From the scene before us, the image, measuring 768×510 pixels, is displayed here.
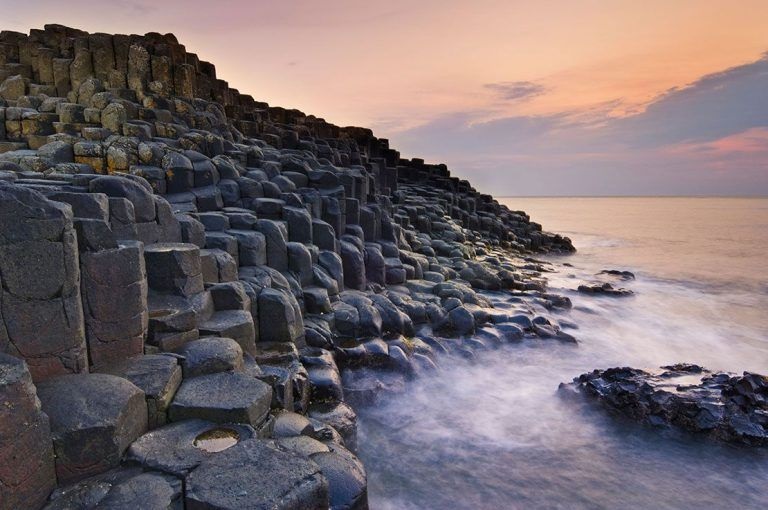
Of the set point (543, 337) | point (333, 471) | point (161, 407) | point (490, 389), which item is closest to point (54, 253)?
point (161, 407)

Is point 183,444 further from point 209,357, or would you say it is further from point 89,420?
point 209,357

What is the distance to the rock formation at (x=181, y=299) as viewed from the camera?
370 centimetres

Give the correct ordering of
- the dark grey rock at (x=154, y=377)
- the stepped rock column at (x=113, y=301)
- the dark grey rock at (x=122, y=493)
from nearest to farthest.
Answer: the dark grey rock at (x=122, y=493), the dark grey rock at (x=154, y=377), the stepped rock column at (x=113, y=301)

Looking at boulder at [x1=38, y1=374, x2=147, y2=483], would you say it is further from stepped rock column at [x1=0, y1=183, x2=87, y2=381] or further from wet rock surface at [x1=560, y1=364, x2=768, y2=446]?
wet rock surface at [x1=560, y1=364, x2=768, y2=446]

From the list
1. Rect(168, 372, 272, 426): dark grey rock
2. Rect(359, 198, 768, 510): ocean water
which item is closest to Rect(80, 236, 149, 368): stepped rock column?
Rect(168, 372, 272, 426): dark grey rock

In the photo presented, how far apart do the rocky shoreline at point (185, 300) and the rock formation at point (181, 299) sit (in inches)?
1.0

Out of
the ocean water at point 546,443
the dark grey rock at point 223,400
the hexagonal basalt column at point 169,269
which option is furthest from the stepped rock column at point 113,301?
the ocean water at point 546,443

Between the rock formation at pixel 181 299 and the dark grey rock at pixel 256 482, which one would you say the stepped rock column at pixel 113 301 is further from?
the dark grey rock at pixel 256 482

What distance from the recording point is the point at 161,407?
444 cm

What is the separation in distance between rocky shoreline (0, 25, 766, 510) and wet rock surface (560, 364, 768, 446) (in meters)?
0.21

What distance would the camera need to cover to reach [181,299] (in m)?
5.98

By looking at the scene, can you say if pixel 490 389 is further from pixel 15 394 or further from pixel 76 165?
pixel 76 165

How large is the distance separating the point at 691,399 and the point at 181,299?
8.23m

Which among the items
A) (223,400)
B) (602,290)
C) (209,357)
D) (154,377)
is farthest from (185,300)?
(602,290)
